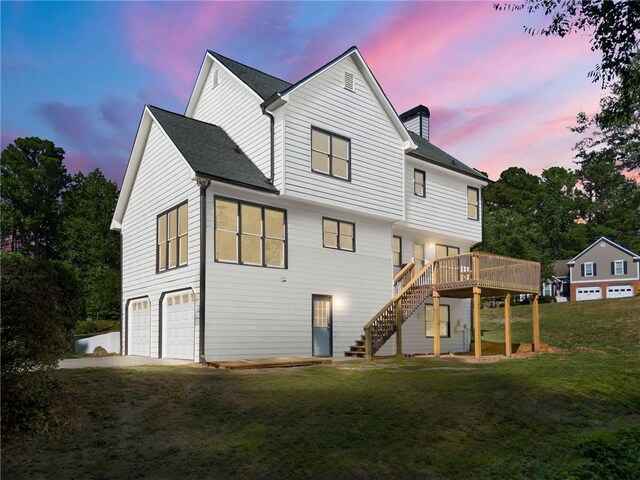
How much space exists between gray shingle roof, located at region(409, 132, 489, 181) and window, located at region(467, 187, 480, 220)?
0.80 meters

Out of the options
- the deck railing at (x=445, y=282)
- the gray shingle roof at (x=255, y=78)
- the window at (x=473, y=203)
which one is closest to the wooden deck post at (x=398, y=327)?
the deck railing at (x=445, y=282)

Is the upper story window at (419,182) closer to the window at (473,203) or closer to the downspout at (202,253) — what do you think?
the window at (473,203)

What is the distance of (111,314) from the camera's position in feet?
137

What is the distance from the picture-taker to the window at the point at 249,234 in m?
19.2

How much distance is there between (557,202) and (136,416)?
254 feet

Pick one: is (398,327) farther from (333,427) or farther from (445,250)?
(333,427)

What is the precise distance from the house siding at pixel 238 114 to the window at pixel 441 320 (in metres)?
11.2

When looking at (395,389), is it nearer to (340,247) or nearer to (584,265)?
(340,247)

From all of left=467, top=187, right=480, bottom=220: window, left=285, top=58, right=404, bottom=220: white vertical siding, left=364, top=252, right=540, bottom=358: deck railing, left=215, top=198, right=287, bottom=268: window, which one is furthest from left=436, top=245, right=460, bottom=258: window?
left=215, top=198, right=287, bottom=268: window

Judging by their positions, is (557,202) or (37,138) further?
(557,202)

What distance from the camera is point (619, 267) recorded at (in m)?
63.5

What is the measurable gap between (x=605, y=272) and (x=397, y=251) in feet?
156

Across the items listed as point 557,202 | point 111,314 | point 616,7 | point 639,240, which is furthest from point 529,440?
point 639,240

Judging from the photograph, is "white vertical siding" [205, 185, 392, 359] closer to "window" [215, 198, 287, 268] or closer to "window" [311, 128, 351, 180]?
"window" [215, 198, 287, 268]
